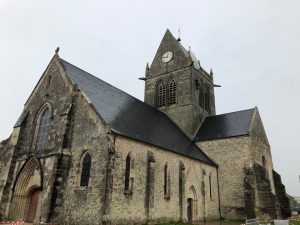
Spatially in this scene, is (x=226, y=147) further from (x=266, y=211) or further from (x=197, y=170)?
(x=266, y=211)

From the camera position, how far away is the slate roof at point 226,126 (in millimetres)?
25550

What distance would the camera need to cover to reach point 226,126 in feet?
88.8

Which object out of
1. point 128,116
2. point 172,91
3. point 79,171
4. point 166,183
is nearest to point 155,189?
point 166,183

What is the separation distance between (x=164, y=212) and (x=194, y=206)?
456cm

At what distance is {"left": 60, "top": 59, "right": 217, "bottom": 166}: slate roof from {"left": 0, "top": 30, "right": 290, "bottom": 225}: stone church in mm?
112

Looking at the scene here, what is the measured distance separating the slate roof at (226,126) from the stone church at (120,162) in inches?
4.4

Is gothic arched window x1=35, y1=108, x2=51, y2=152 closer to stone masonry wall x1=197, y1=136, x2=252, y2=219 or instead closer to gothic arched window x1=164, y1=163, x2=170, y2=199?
gothic arched window x1=164, y1=163, x2=170, y2=199

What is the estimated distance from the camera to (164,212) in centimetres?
1783

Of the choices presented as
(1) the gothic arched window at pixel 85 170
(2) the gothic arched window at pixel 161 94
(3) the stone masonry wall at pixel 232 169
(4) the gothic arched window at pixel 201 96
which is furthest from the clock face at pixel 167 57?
(1) the gothic arched window at pixel 85 170

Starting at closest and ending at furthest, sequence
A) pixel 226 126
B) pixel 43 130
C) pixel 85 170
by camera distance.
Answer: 1. pixel 85 170
2. pixel 43 130
3. pixel 226 126

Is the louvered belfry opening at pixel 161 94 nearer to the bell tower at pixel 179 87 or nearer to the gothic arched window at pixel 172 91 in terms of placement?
the bell tower at pixel 179 87

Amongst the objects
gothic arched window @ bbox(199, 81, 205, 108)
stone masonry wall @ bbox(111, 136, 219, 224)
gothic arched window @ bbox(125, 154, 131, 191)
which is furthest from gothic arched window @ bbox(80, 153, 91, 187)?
gothic arched window @ bbox(199, 81, 205, 108)

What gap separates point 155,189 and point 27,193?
324 inches

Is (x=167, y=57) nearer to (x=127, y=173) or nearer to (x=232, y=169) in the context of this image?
(x=232, y=169)
